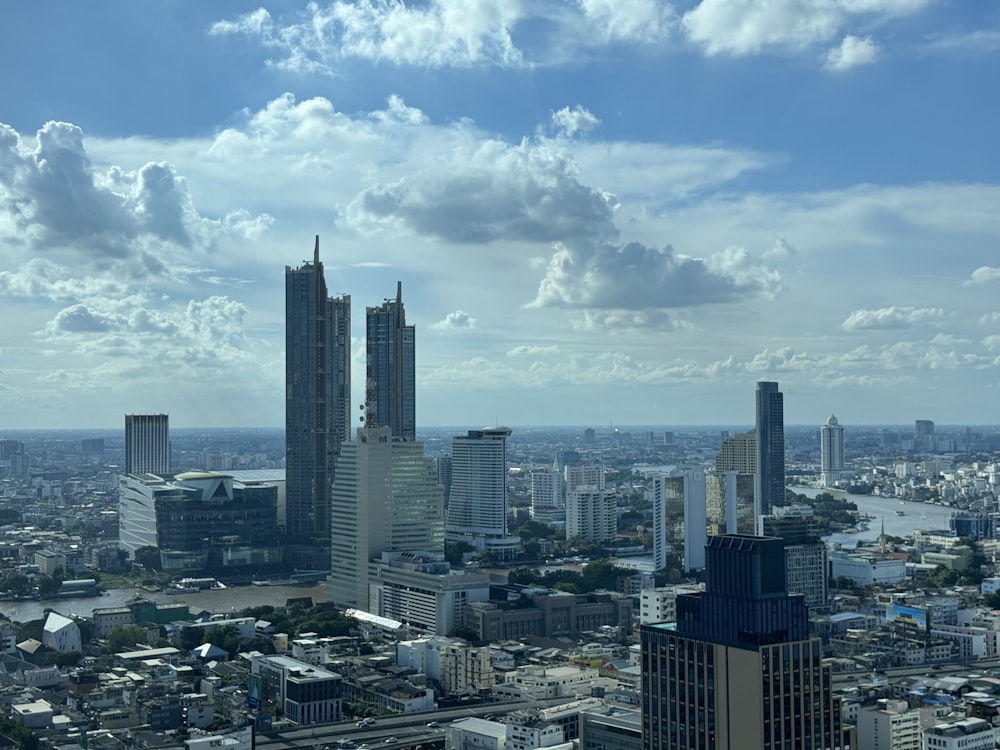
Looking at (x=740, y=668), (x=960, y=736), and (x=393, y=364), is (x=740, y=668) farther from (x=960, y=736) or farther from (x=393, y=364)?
(x=393, y=364)

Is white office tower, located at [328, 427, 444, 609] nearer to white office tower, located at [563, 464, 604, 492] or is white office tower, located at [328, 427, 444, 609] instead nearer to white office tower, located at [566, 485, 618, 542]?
white office tower, located at [566, 485, 618, 542]

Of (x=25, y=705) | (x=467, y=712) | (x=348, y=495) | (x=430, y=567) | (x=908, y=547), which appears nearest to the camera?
(x=25, y=705)

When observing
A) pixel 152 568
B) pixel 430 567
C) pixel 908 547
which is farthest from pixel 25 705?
pixel 908 547

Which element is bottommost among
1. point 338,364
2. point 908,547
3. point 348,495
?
point 908,547

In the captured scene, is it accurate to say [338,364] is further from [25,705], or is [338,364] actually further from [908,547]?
[25,705]

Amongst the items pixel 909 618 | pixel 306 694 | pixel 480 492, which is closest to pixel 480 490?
pixel 480 492

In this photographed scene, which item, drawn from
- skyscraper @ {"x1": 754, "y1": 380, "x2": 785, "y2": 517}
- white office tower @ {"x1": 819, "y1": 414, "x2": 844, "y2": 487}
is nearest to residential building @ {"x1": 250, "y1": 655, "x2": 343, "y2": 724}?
skyscraper @ {"x1": 754, "y1": 380, "x2": 785, "y2": 517}

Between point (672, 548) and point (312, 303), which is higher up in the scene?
point (312, 303)

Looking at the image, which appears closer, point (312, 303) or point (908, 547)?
point (908, 547)
